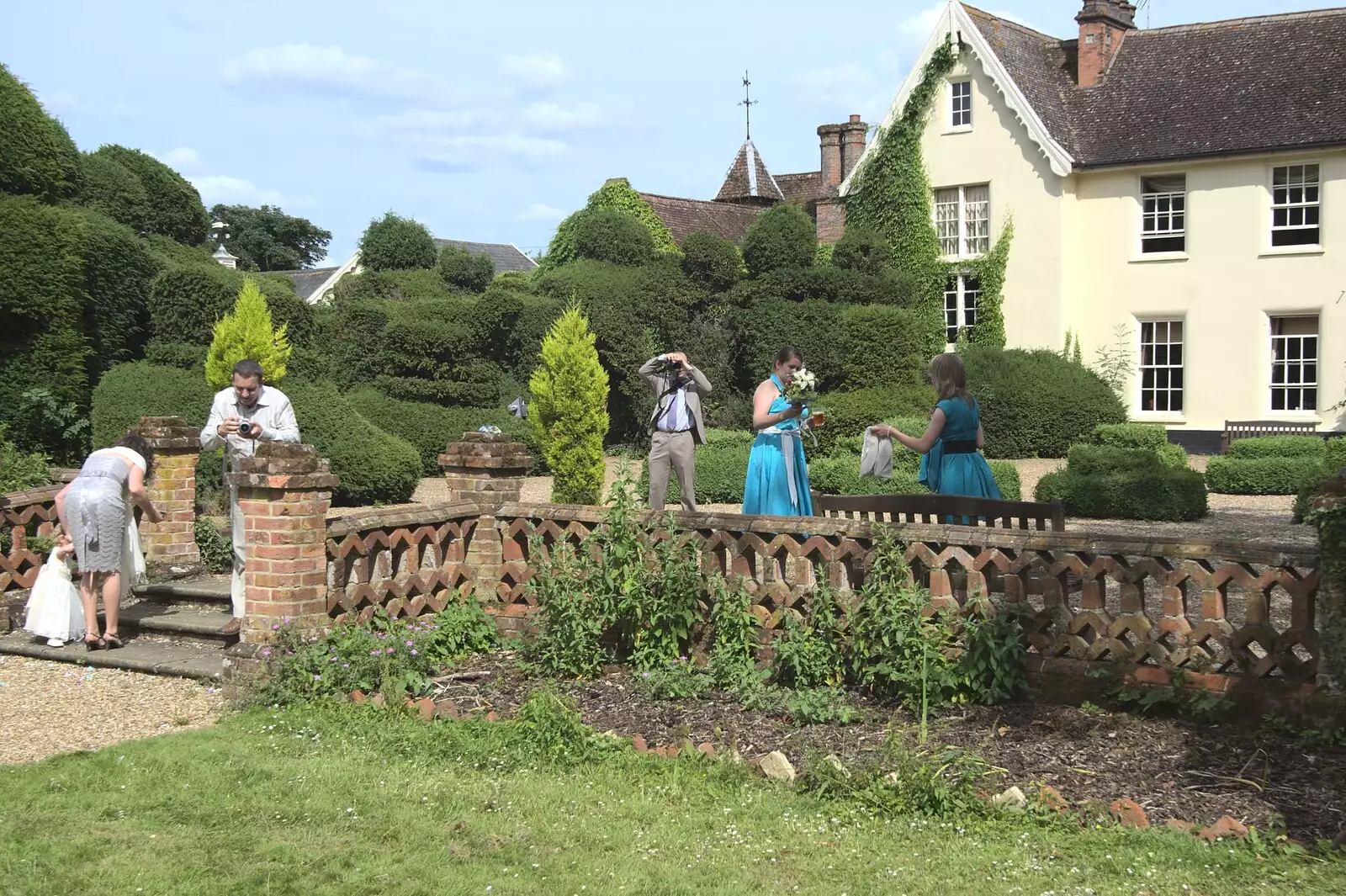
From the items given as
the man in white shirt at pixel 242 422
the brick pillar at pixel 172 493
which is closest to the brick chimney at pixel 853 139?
the brick pillar at pixel 172 493

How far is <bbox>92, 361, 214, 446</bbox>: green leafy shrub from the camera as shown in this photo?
50.3 feet

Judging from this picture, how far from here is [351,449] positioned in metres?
16.5

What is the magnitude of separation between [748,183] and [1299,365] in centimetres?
2076

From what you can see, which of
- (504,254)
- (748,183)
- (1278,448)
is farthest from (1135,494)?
(504,254)

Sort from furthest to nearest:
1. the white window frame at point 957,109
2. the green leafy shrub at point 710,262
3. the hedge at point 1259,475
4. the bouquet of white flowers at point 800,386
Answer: the white window frame at point 957,109
the green leafy shrub at point 710,262
the hedge at point 1259,475
the bouquet of white flowers at point 800,386

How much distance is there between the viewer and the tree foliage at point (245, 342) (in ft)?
48.6

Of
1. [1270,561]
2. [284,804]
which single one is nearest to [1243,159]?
[1270,561]

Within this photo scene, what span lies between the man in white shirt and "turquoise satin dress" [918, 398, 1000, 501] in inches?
163

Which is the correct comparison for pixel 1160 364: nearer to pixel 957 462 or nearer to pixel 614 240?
pixel 614 240

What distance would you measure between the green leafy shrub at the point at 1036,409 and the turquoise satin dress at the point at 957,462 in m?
16.0

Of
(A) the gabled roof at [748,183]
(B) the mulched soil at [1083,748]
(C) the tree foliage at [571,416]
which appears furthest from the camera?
(A) the gabled roof at [748,183]

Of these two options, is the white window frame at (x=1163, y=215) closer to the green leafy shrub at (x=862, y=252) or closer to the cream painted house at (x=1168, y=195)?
the cream painted house at (x=1168, y=195)

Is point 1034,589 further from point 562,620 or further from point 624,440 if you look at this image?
point 624,440

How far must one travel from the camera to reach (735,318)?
83.9ft
